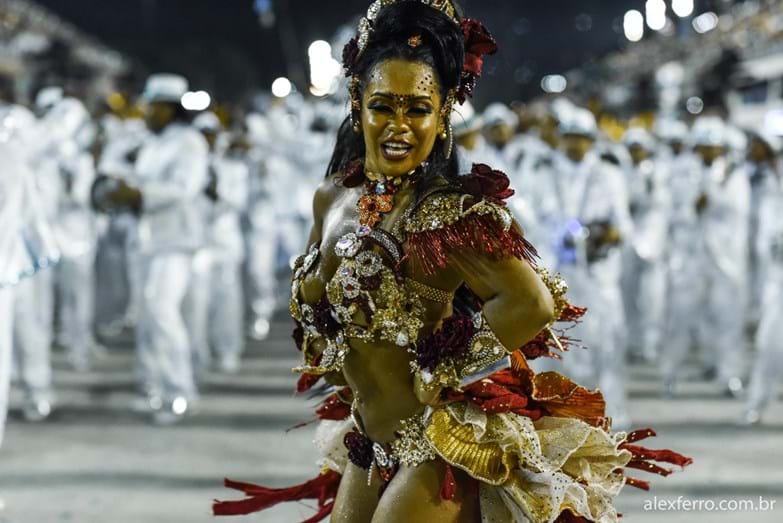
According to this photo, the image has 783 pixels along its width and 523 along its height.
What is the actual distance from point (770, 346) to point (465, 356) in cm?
534

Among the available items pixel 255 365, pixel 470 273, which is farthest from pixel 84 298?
pixel 470 273

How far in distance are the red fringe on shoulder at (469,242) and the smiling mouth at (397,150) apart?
0.70ft

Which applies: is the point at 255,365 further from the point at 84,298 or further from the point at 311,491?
the point at 311,491

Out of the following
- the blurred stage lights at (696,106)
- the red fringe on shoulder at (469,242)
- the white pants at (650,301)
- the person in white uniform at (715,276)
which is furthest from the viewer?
the blurred stage lights at (696,106)

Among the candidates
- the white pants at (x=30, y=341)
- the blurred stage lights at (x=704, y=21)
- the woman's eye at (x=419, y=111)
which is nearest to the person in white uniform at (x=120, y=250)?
the white pants at (x=30, y=341)

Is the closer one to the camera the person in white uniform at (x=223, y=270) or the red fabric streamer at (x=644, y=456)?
the red fabric streamer at (x=644, y=456)

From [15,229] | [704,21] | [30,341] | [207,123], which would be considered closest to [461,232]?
[15,229]

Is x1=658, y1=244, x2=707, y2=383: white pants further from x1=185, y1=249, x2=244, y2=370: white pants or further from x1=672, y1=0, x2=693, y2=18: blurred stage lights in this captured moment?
x1=672, y1=0, x2=693, y2=18: blurred stage lights

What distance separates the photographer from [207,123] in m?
11.2

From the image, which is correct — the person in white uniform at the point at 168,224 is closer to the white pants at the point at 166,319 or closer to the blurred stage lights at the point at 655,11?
the white pants at the point at 166,319

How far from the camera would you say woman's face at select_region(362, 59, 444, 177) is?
2.88 m

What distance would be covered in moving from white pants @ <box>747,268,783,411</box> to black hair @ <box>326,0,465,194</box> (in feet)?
17.2

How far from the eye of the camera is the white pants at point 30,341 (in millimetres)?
8242

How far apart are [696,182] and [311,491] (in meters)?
7.57
